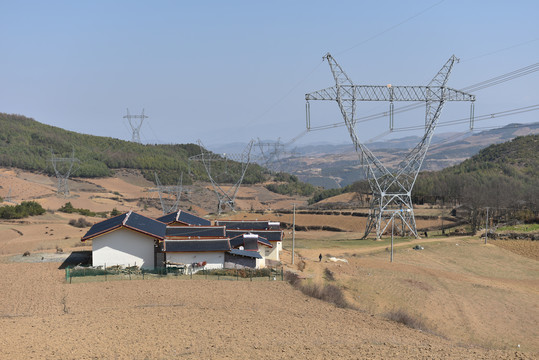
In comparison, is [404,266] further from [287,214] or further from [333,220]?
[287,214]

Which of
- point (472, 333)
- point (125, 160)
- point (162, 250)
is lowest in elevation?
point (472, 333)

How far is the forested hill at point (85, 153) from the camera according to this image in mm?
119438

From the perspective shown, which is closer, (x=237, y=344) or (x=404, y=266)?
(x=237, y=344)

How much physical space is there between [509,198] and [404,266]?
34687mm

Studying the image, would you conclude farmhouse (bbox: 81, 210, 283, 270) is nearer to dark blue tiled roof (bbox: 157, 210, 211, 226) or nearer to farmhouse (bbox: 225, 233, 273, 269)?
farmhouse (bbox: 225, 233, 273, 269)

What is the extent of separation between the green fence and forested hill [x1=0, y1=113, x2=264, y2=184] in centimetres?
9069

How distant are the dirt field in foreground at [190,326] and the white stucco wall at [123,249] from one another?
15.5 feet

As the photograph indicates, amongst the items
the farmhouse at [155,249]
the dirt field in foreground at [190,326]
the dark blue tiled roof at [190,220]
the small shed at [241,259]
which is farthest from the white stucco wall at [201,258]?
the dark blue tiled roof at [190,220]

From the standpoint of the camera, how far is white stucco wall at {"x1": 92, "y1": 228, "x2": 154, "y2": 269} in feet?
113

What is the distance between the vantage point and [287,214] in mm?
75688

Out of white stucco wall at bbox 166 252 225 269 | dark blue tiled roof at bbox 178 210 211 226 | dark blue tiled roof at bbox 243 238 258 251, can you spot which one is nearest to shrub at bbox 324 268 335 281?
dark blue tiled roof at bbox 243 238 258 251

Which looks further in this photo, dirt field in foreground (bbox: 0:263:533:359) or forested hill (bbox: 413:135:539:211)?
forested hill (bbox: 413:135:539:211)

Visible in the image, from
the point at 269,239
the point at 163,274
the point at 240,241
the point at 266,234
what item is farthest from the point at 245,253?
the point at 266,234

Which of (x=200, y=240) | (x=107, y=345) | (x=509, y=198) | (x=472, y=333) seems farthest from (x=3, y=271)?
(x=509, y=198)
